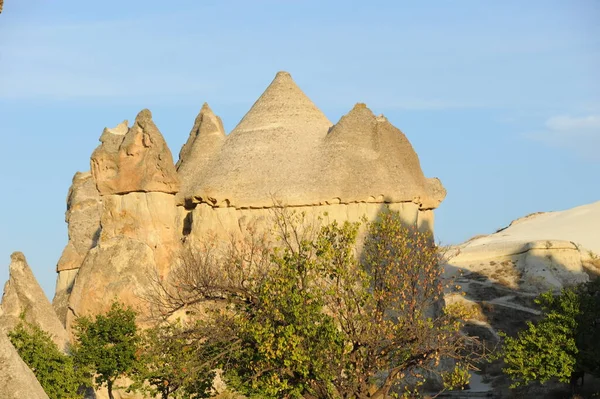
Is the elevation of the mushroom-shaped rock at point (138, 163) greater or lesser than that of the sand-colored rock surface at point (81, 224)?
greater

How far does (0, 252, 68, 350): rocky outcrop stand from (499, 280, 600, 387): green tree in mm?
12314

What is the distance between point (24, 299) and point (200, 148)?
12976mm

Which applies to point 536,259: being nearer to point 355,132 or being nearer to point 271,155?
point 355,132

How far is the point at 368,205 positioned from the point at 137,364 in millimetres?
9620

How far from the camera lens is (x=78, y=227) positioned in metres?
37.1

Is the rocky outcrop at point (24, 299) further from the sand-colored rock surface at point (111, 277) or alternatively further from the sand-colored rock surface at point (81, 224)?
the sand-colored rock surface at point (81, 224)

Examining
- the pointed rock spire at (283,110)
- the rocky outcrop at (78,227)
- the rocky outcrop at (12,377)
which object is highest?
the pointed rock spire at (283,110)

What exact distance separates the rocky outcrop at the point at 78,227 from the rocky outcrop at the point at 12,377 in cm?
2737

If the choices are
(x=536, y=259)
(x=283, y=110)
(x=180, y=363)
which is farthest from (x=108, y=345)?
(x=536, y=259)

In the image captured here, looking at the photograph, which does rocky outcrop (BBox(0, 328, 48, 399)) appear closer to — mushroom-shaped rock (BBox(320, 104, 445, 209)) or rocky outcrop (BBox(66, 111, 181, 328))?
rocky outcrop (BBox(66, 111, 181, 328))

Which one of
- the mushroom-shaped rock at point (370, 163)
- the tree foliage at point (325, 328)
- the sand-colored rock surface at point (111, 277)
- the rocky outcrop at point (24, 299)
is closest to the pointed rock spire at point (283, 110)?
the mushroom-shaped rock at point (370, 163)

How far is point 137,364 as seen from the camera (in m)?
26.0

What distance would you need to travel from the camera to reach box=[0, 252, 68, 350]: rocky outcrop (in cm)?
2311

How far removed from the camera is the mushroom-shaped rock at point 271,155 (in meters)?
32.7
